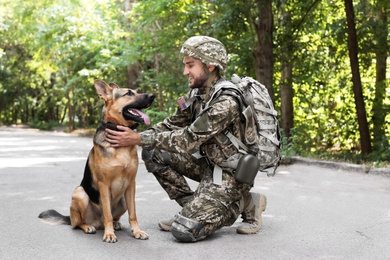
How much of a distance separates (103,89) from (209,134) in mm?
1081

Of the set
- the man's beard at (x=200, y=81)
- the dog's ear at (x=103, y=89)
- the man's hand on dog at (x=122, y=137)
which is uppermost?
the man's beard at (x=200, y=81)

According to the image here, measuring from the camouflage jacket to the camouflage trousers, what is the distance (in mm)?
210

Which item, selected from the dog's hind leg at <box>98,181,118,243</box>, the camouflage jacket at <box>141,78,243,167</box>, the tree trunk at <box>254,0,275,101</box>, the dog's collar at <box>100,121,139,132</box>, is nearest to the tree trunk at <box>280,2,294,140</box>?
the tree trunk at <box>254,0,275,101</box>

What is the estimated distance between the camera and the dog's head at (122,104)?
5219mm

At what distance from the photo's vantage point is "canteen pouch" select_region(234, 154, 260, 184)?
17.8 ft

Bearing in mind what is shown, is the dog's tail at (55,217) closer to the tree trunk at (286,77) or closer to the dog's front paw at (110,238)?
the dog's front paw at (110,238)

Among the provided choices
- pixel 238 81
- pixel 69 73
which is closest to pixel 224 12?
pixel 238 81

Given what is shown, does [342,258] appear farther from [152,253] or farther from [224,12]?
[224,12]

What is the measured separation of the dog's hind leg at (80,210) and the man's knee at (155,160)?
736mm

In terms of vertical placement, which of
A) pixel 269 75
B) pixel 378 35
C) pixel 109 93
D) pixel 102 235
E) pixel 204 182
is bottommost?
pixel 102 235

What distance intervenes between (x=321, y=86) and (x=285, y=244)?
1390cm

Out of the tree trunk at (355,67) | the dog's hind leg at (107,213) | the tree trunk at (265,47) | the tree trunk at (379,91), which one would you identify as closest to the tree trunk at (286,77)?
the tree trunk at (265,47)

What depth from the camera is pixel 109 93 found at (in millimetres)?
5355

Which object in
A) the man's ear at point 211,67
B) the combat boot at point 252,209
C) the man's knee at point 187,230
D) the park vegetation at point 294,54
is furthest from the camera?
the park vegetation at point 294,54
